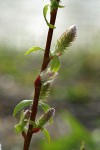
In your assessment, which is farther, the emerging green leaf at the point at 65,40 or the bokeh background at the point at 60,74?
the bokeh background at the point at 60,74

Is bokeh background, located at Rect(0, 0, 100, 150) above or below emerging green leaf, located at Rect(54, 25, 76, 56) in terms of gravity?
below

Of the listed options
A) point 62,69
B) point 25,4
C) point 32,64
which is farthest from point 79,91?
point 25,4

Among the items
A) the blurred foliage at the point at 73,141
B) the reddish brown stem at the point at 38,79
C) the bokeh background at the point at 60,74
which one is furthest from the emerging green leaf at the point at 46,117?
the blurred foliage at the point at 73,141

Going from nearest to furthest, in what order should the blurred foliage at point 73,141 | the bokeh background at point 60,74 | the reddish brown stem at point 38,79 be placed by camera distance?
the reddish brown stem at point 38,79 → the blurred foliage at point 73,141 → the bokeh background at point 60,74

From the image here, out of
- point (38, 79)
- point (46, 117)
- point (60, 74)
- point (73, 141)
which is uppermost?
point (38, 79)

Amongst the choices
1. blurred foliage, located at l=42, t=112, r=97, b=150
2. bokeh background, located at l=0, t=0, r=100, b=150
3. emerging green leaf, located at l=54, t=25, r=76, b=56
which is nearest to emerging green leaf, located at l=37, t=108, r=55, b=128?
emerging green leaf, located at l=54, t=25, r=76, b=56

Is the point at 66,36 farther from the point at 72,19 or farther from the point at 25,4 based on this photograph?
the point at 25,4

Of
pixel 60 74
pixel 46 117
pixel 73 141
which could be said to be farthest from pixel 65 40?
pixel 60 74

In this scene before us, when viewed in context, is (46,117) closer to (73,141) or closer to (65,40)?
(65,40)

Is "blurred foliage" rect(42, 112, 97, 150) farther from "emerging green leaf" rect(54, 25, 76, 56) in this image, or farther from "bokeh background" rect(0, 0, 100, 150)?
"emerging green leaf" rect(54, 25, 76, 56)

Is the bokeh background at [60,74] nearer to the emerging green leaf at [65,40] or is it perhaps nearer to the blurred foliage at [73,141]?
the blurred foliage at [73,141]
